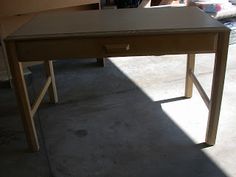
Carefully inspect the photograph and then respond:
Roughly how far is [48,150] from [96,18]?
2.43 ft

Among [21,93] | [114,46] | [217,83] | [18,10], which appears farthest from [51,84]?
[217,83]

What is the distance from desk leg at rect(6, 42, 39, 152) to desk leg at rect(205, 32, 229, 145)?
882 millimetres

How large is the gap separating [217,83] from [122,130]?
612 mm

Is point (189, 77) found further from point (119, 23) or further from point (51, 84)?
point (51, 84)

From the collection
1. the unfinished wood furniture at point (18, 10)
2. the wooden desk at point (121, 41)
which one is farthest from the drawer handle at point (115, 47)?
the unfinished wood furniture at point (18, 10)

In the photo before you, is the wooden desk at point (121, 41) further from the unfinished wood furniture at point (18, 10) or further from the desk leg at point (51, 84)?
the unfinished wood furniture at point (18, 10)

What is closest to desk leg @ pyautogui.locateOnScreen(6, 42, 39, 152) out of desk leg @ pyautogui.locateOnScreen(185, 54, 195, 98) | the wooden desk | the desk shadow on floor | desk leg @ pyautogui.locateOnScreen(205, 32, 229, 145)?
the wooden desk

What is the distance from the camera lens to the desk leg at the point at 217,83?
4.01 ft

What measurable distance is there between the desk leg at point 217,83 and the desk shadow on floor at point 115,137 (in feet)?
0.37

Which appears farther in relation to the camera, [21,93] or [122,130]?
[122,130]

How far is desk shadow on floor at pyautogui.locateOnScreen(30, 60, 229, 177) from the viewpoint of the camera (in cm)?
137

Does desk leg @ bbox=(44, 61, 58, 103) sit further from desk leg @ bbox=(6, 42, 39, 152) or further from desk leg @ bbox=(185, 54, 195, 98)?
desk leg @ bbox=(185, 54, 195, 98)

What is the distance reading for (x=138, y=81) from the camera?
2232 millimetres

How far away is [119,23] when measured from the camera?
1351 mm
